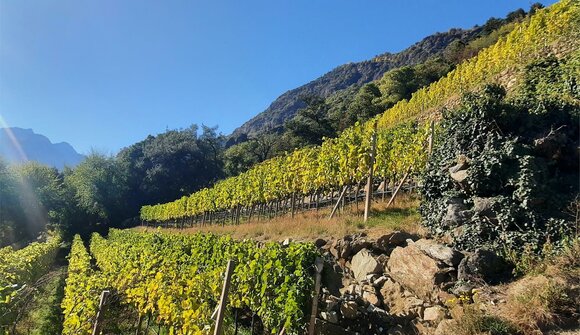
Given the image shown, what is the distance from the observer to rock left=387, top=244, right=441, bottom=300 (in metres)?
6.94

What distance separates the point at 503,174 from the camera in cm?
805

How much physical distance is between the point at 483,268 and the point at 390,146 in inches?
350

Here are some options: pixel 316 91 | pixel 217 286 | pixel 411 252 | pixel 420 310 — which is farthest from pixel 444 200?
pixel 316 91

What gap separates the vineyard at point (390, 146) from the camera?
1375 centimetres

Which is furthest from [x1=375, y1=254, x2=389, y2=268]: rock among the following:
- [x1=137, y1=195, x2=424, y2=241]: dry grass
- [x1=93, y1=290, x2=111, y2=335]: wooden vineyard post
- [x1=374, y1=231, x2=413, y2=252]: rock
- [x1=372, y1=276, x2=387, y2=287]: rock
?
[x1=93, y1=290, x2=111, y2=335]: wooden vineyard post

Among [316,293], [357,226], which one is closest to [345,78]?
[357,226]

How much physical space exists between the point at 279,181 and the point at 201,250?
430 inches

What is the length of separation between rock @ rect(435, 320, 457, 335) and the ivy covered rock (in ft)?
7.40

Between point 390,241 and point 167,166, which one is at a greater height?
point 167,166

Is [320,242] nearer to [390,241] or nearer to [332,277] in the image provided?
[390,241]

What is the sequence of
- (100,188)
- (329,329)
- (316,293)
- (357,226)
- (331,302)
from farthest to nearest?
(100,188) < (357,226) < (331,302) < (329,329) < (316,293)

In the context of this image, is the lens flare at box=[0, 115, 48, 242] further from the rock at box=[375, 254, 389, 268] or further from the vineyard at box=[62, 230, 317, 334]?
the rock at box=[375, 254, 389, 268]

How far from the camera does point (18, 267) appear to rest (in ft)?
43.3

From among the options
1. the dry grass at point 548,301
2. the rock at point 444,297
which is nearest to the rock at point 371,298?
the rock at point 444,297
